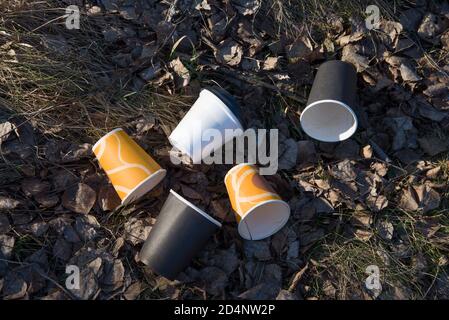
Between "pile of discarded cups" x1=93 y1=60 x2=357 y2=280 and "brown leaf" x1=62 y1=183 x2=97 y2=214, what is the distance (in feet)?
0.49

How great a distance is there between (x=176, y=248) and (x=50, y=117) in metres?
1.01

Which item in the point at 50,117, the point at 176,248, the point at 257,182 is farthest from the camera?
the point at 50,117

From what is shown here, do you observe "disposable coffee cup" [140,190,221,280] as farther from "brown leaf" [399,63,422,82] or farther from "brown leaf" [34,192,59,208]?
"brown leaf" [399,63,422,82]

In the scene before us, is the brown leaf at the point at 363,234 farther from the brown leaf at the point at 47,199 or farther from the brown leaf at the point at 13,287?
the brown leaf at the point at 13,287

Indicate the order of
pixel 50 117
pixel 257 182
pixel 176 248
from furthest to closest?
pixel 50 117, pixel 257 182, pixel 176 248

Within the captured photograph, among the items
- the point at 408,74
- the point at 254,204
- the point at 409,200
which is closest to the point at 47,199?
the point at 254,204

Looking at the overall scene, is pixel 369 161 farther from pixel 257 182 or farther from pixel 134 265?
pixel 134 265

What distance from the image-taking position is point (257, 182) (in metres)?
2.56

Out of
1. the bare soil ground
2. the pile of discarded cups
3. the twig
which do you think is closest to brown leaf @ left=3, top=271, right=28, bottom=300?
the bare soil ground

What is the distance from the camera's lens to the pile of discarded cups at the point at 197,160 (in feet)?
7.89

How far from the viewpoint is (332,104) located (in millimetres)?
2844

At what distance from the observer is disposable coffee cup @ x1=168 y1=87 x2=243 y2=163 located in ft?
8.32

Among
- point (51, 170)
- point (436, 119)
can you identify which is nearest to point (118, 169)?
point (51, 170)

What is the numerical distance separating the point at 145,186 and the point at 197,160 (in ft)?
0.98
